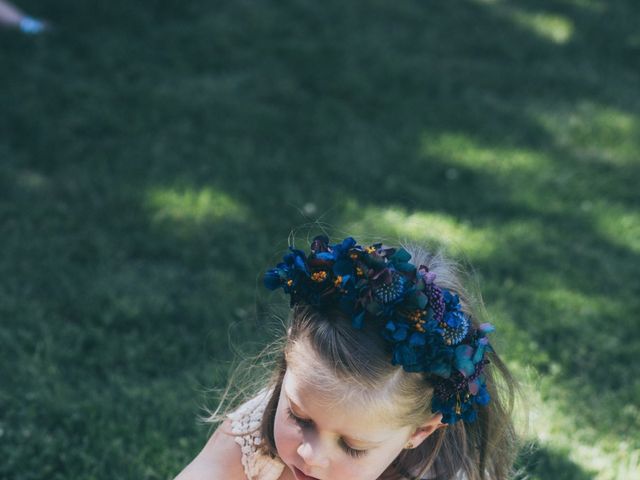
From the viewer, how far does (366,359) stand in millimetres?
1788

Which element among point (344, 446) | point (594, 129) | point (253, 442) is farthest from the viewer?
point (594, 129)

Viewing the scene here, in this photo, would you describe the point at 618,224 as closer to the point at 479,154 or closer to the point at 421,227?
the point at 479,154

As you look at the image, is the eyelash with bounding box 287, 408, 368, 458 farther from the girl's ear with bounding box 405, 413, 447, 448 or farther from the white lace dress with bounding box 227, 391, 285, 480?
the white lace dress with bounding box 227, 391, 285, 480

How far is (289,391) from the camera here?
72.9 inches

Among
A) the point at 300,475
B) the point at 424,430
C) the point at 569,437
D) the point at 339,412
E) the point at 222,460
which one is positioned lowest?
the point at 569,437

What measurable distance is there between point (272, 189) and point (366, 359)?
2.31 m

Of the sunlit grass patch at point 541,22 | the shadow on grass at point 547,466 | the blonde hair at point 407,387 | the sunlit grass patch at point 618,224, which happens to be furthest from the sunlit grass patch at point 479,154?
the blonde hair at point 407,387

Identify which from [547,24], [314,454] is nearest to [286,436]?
[314,454]

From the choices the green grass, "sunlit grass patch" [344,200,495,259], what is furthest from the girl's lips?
"sunlit grass patch" [344,200,495,259]

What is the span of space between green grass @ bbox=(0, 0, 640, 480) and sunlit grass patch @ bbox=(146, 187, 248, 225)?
0.04 feet

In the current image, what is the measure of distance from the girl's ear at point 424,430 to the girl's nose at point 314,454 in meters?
0.24

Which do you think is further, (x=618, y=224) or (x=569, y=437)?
(x=618, y=224)

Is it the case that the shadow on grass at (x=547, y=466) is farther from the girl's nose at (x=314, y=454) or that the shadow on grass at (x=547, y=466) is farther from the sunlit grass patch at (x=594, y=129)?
the sunlit grass patch at (x=594, y=129)

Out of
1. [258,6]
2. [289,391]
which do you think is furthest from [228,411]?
[258,6]
